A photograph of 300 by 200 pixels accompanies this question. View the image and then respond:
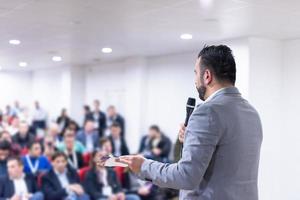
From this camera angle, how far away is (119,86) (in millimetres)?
9484

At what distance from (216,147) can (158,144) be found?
6108mm

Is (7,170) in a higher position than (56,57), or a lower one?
lower

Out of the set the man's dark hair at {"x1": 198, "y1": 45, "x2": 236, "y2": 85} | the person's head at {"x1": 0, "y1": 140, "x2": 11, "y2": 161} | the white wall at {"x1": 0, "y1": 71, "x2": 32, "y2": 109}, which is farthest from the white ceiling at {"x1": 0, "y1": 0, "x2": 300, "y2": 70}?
the white wall at {"x1": 0, "y1": 71, "x2": 32, "y2": 109}

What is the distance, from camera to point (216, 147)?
4.91ft

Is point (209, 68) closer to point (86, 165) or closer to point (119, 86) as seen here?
point (86, 165)

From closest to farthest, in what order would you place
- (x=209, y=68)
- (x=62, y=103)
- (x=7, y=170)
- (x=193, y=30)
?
(x=209, y=68)
(x=7, y=170)
(x=193, y=30)
(x=62, y=103)

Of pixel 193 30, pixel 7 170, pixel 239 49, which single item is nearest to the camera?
pixel 7 170

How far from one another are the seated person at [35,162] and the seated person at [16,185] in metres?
0.47

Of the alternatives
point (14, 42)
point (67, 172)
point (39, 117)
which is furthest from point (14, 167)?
point (39, 117)

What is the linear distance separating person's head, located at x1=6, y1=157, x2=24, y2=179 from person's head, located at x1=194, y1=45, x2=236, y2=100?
11.7ft

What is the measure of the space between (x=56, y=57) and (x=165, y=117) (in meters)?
2.70

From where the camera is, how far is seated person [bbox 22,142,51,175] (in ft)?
17.9

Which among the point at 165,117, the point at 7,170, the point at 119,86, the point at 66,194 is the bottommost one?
the point at 66,194

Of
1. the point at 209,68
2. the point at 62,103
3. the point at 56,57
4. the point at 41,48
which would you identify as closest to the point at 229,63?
the point at 209,68
